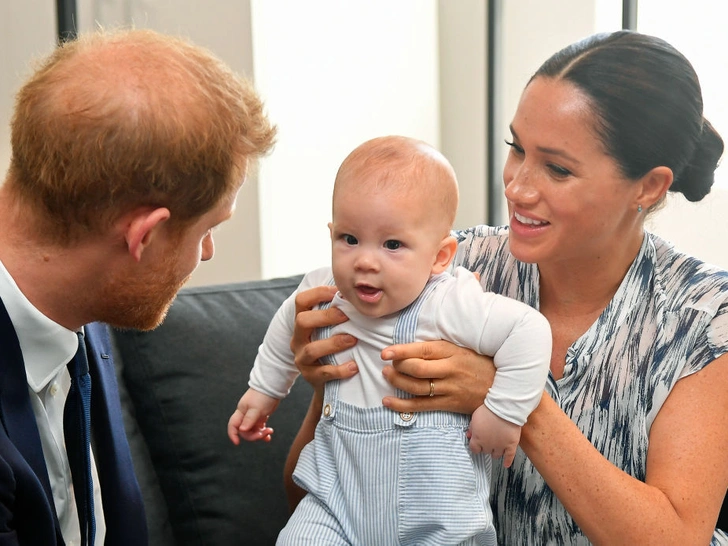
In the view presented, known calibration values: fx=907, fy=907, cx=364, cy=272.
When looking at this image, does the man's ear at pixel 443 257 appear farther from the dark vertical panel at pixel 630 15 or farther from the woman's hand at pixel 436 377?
the dark vertical panel at pixel 630 15

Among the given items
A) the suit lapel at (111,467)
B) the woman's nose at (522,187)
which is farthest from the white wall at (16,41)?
the woman's nose at (522,187)

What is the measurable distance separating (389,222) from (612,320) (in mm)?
537

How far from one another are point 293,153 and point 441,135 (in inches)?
35.6

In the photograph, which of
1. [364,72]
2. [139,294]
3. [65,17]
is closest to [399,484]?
[139,294]

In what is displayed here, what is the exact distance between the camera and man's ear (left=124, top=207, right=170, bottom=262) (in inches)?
51.4

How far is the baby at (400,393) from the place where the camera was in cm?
140

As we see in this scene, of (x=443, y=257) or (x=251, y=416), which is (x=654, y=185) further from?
(x=251, y=416)

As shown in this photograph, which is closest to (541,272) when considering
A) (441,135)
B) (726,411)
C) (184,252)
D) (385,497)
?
(726,411)

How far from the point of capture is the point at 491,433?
1398 millimetres

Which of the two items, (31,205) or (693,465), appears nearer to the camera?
(31,205)

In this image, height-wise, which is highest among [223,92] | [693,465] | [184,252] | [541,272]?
[223,92]

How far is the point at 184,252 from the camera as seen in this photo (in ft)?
4.59

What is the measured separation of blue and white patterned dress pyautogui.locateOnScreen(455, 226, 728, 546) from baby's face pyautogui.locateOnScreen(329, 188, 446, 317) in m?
0.42

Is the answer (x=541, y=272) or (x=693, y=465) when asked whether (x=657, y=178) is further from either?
(x=693, y=465)
